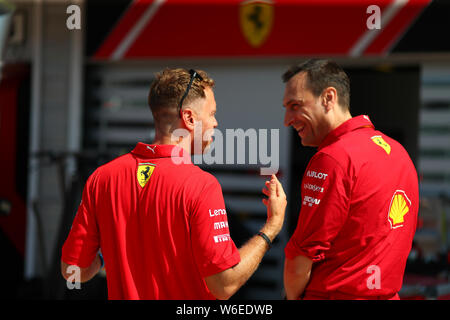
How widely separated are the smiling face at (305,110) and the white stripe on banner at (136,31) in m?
3.56

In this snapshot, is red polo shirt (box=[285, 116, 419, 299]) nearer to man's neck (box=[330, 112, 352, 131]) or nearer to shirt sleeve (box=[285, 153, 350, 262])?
shirt sleeve (box=[285, 153, 350, 262])

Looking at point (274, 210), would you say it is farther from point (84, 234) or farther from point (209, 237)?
point (84, 234)

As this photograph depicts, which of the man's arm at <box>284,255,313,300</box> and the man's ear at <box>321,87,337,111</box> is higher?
the man's ear at <box>321,87,337,111</box>

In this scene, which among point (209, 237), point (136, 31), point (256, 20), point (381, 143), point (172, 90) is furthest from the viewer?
point (136, 31)

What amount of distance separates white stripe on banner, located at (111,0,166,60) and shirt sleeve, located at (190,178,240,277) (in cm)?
395

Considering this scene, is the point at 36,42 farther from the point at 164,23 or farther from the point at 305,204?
the point at 305,204

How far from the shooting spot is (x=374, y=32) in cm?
454

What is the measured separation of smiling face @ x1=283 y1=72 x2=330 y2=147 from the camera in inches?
76.2

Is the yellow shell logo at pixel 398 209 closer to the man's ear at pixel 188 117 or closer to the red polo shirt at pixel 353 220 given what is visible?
the red polo shirt at pixel 353 220

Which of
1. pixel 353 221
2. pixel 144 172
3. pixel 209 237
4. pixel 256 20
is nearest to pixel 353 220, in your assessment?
pixel 353 221

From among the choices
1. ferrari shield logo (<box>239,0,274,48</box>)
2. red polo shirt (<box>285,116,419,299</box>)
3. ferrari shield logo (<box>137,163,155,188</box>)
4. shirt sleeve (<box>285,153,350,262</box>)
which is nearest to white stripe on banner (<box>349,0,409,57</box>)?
ferrari shield logo (<box>239,0,274,48</box>)

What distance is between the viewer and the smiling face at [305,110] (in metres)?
1.94

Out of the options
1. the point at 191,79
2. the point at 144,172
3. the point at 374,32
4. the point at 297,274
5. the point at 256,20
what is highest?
the point at 256,20

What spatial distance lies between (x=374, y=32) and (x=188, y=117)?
10.9ft
